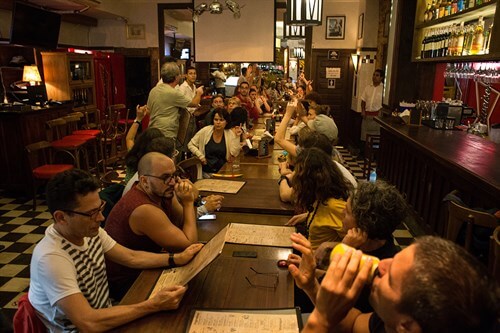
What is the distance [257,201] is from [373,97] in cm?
610

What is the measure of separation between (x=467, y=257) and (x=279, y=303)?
88 cm

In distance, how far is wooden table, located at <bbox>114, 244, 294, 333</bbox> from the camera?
4.89ft

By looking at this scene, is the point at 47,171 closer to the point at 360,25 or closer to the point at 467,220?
the point at 467,220

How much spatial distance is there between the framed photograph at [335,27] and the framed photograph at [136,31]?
14.6ft

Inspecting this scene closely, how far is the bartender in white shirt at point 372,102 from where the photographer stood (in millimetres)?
8091

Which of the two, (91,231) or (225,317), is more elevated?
(91,231)

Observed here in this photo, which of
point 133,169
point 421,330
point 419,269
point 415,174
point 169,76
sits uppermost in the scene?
point 169,76

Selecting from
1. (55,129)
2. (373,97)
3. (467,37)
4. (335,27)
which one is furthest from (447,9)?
(55,129)

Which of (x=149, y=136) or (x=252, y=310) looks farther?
(x=149, y=136)

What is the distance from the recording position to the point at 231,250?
6.88 feet

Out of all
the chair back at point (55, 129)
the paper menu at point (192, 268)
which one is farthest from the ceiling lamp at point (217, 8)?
the paper menu at point (192, 268)

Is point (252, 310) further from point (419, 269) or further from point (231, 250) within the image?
point (419, 269)

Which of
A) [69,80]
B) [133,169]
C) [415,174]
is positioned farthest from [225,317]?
[69,80]

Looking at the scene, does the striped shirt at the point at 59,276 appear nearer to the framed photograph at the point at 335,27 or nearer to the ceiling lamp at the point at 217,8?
the ceiling lamp at the point at 217,8
